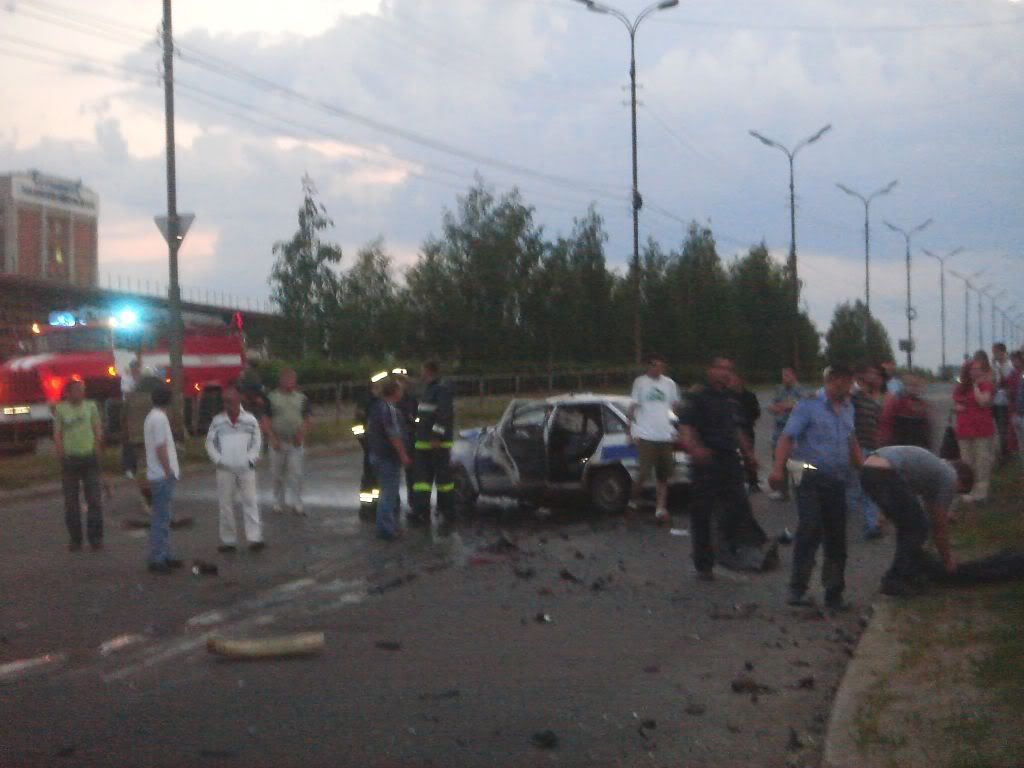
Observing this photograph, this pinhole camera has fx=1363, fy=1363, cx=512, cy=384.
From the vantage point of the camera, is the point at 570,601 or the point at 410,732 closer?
the point at 410,732

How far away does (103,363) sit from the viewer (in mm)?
29641

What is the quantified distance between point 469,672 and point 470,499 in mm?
9429

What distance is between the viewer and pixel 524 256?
56.6 metres

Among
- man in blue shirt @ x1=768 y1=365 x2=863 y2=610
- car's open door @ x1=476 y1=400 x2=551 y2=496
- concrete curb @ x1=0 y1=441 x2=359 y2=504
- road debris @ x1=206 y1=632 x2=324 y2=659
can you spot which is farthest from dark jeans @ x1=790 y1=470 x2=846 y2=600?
concrete curb @ x1=0 y1=441 x2=359 y2=504

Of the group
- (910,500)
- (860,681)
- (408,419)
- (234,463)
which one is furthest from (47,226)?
(860,681)

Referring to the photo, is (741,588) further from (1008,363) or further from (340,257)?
(340,257)

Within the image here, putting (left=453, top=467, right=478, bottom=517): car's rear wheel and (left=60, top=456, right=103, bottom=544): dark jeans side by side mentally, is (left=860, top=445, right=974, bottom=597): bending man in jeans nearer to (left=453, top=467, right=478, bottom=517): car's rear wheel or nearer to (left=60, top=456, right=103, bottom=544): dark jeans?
(left=60, top=456, right=103, bottom=544): dark jeans

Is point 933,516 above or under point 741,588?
above

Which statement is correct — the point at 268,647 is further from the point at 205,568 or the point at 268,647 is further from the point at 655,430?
the point at 655,430

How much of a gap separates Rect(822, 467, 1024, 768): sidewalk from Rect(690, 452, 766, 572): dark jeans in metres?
2.06

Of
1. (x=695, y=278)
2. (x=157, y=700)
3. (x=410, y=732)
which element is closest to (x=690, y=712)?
(x=410, y=732)

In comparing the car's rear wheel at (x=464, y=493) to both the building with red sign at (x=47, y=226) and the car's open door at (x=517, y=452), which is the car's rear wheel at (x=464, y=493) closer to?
the car's open door at (x=517, y=452)

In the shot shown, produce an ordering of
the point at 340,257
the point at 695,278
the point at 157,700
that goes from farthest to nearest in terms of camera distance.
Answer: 1. the point at 695,278
2. the point at 340,257
3. the point at 157,700

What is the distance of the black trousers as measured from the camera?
16.0m
